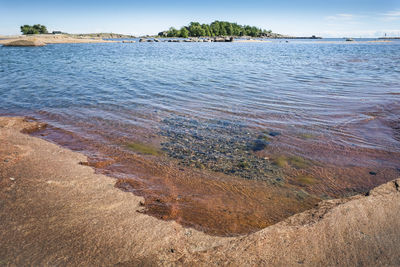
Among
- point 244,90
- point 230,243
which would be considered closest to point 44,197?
point 230,243

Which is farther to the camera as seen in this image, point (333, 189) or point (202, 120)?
point (202, 120)

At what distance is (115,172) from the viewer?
4188 mm

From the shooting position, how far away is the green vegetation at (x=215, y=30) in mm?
134000

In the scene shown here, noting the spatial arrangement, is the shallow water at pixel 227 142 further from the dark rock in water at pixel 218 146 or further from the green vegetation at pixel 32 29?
the green vegetation at pixel 32 29

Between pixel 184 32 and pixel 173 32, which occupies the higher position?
pixel 173 32

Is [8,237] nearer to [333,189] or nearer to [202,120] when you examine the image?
[333,189]

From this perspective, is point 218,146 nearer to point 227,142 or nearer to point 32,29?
point 227,142

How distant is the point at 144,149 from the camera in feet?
17.1

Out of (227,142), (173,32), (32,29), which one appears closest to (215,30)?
(173,32)

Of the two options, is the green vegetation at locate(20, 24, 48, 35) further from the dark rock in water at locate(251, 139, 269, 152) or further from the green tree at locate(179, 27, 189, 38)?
the dark rock in water at locate(251, 139, 269, 152)

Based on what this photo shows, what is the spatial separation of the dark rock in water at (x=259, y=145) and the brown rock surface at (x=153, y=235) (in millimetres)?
2036

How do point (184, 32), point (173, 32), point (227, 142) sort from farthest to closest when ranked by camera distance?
point (173, 32) → point (184, 32) → point (227, 142)

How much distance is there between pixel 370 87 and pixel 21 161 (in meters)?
14.0

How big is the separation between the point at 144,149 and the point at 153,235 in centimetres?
278
